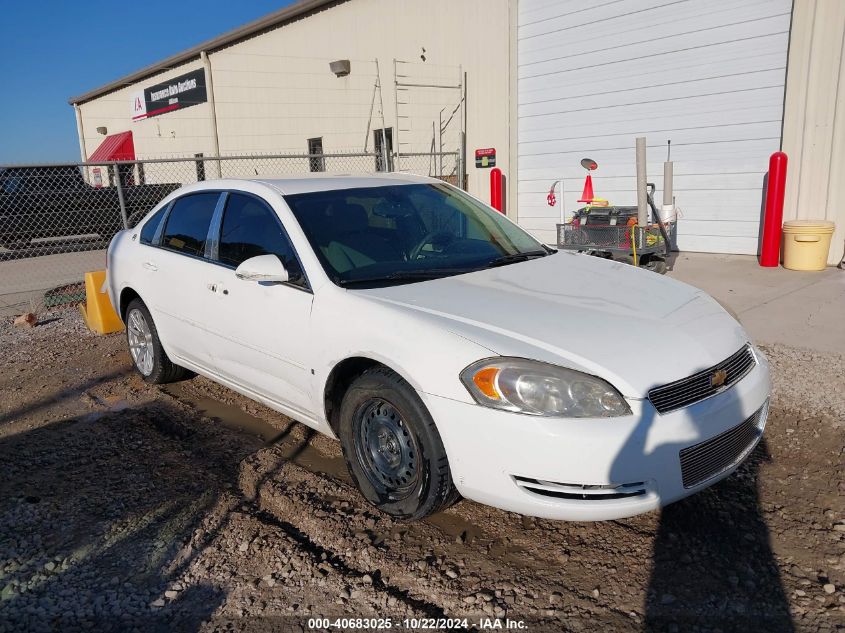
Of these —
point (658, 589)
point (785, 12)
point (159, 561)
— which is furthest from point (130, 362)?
point (785, 12)

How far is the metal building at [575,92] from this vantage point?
31.7ft

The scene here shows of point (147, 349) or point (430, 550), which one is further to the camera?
point (147, 349)

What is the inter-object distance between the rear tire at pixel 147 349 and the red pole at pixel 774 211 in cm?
799

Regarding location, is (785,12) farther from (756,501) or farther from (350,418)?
(350,418)

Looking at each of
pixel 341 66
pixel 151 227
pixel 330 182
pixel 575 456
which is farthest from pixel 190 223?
pixel 341 66

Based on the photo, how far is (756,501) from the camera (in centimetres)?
330

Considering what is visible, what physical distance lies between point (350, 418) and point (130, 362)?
3.74 meters

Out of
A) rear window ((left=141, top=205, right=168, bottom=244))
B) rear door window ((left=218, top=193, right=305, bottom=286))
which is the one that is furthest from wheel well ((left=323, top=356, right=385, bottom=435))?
rear window ((left=141, top=205, right=168, bottom=244))

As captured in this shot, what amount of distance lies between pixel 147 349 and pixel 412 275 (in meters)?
2.81

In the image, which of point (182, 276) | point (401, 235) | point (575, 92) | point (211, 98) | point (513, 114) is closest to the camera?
point (401, 235)

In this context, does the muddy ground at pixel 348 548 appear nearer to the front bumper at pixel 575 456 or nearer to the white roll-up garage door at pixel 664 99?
the front bumper at pixel 575 456

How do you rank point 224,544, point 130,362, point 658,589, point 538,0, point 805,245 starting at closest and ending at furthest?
point 658,589 → point 224,544 → point 130,362 → point 805,245 → point 538,0

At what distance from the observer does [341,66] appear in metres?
16.6

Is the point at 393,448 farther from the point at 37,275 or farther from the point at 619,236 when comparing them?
the point at 37,275
